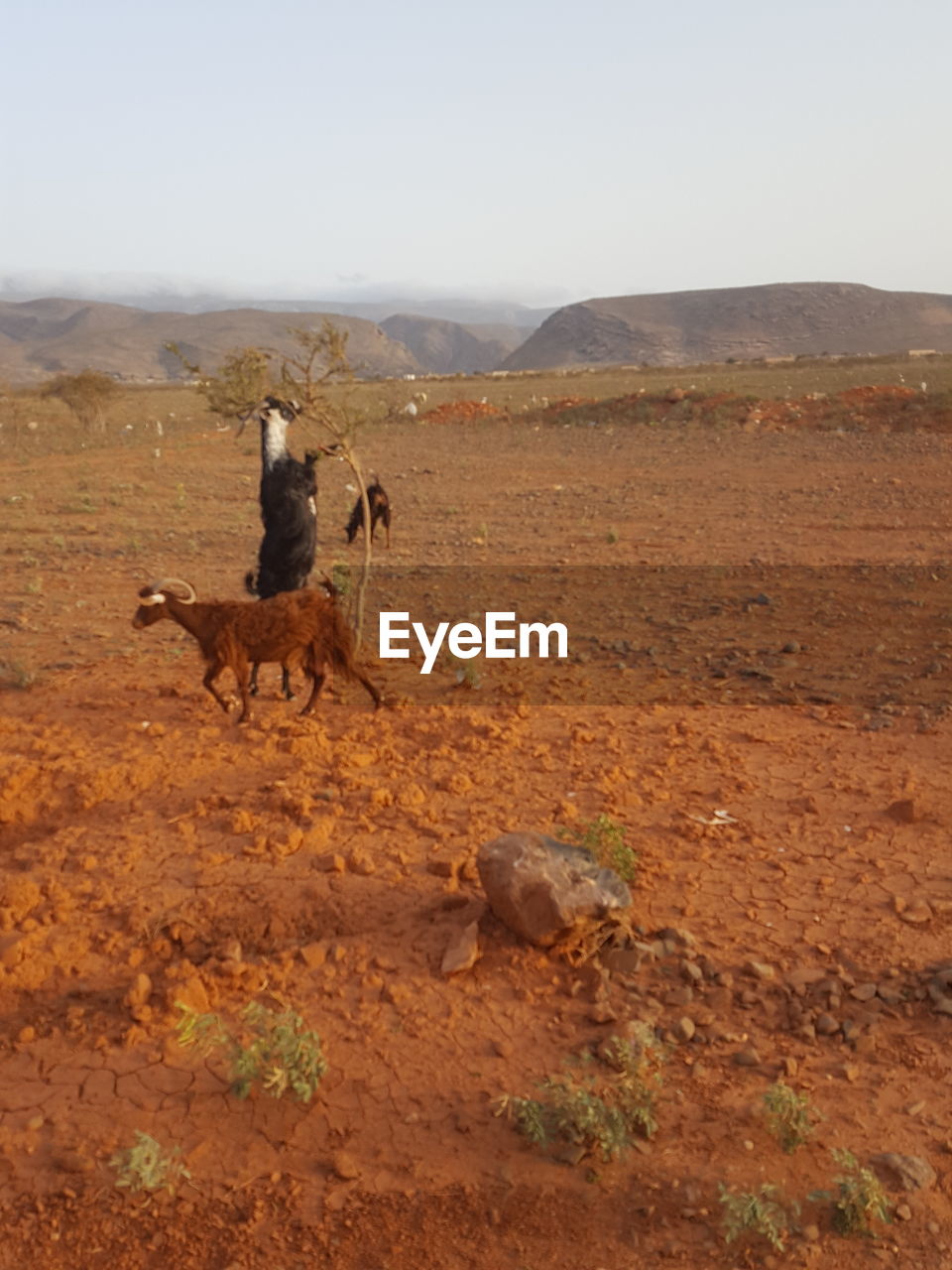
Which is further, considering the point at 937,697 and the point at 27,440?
the point at 27,440

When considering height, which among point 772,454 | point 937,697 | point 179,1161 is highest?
point 772,454

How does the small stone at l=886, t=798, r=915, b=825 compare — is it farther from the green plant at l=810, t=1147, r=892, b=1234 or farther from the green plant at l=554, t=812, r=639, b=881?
the green plant at l=810, t=1147, r=892, b=1234

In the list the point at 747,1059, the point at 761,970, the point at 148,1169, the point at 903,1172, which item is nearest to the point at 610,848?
the point at 761,970

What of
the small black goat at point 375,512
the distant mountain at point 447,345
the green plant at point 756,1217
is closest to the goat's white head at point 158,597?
the green plant at point 756,1217

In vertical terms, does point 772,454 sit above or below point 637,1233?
above

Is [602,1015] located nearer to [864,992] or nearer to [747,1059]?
[747,1059]

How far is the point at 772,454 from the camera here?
2184 cm

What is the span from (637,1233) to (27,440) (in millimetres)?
29431

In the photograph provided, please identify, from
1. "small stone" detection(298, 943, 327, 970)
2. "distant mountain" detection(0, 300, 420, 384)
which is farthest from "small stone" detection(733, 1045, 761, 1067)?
"distant mountain" detection(0, 300, 420, 384)

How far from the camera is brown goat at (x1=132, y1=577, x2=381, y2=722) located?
640cm

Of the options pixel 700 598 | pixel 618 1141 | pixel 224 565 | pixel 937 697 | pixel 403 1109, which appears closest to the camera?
pixel 618 1141

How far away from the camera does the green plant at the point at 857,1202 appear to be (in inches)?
120

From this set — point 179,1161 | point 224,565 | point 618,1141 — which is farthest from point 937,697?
point 224,565

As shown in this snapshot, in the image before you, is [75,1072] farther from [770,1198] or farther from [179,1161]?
[770,1198]
